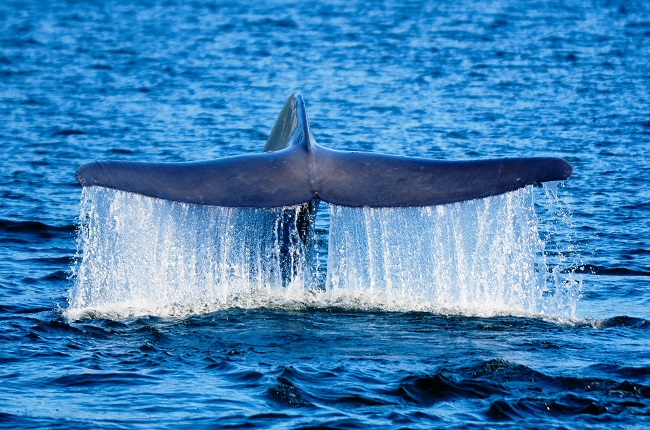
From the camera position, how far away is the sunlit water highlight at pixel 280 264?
32.0ft

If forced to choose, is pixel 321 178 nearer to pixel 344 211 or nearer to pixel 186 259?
pixel 186 259

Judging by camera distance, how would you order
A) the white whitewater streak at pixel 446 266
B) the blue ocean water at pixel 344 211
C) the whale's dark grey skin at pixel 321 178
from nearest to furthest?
the blue ocean water at pixel 344 211, the whale's dark grey skin at pixel 321 178, the white whitewater streak at pixel 446 266

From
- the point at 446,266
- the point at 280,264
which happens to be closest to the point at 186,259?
the point at 280,264

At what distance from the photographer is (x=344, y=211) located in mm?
10789

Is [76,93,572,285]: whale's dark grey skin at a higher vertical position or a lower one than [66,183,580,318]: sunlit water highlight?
higher

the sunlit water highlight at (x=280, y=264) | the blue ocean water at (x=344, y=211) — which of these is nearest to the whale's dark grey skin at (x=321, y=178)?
the blue ocean water at (x=344, y=211)

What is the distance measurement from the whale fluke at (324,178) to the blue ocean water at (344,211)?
1221 mm

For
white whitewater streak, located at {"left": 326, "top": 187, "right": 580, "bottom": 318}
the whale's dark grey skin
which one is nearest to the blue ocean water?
white whitewater streak, located at {"left": 326, "top": 187, "right": 580, "bottom": 318}

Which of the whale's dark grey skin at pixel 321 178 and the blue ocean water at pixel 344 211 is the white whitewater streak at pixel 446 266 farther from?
the whale's dark grey skin at pixel 321 178

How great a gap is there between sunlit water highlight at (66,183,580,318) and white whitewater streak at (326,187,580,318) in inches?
0.5

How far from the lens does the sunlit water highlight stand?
32.0 feet

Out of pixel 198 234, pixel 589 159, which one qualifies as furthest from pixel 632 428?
pixel 589 159

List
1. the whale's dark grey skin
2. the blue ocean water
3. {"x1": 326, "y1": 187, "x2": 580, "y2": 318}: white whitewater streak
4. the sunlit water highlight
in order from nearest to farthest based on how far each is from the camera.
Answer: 1. the blue ocean water
2. the whale's dark grey skin
3. the sunlit water highlight
4. {"x1": 326, "y1": 187, "x2": 580, "y2": 318}: white whitewater streak

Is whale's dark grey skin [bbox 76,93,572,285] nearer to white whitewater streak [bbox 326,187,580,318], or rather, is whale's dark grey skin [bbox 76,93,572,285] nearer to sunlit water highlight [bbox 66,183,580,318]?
sunlit water highlight [bbox 66,183,580,318]
